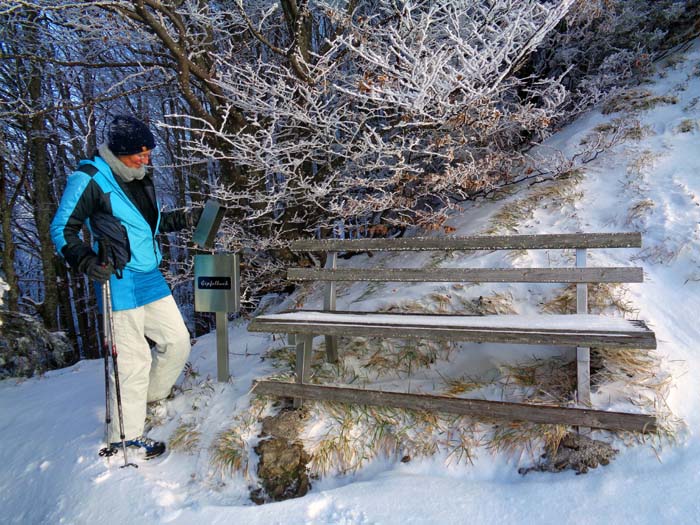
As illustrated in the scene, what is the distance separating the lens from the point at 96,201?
9.35 feet

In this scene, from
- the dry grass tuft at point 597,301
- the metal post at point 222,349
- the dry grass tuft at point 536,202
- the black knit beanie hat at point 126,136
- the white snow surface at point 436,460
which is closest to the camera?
the white snow surface at point 436,460

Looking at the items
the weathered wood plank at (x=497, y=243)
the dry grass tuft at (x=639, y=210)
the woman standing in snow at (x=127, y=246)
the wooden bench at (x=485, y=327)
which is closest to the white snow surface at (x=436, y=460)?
the dry grass tuft at (x=639, y=210)

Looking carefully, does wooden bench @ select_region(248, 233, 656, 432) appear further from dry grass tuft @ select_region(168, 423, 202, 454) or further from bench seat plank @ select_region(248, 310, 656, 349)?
dry grass tuft @ select_region(168, 423, 202, 454)

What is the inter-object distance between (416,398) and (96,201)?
2338mm

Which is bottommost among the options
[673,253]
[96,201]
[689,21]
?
[673,253]

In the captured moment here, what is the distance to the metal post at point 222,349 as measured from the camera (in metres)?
3.53

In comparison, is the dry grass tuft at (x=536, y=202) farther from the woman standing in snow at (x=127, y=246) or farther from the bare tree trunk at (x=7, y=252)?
the bare tree trunk at (x=7, y=252)

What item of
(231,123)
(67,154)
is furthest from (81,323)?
(231,123)

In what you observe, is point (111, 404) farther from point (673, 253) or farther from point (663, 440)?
point (673, 253)

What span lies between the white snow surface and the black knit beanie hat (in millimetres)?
1831

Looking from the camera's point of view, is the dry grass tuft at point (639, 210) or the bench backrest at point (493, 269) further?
the dry grass tuft at point (639, 210)

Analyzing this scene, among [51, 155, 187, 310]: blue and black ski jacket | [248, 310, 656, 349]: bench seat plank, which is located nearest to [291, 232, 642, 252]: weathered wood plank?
[248, 310, 656, 349]: bench seat plank

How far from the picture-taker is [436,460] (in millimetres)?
2598

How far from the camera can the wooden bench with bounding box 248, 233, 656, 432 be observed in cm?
234
